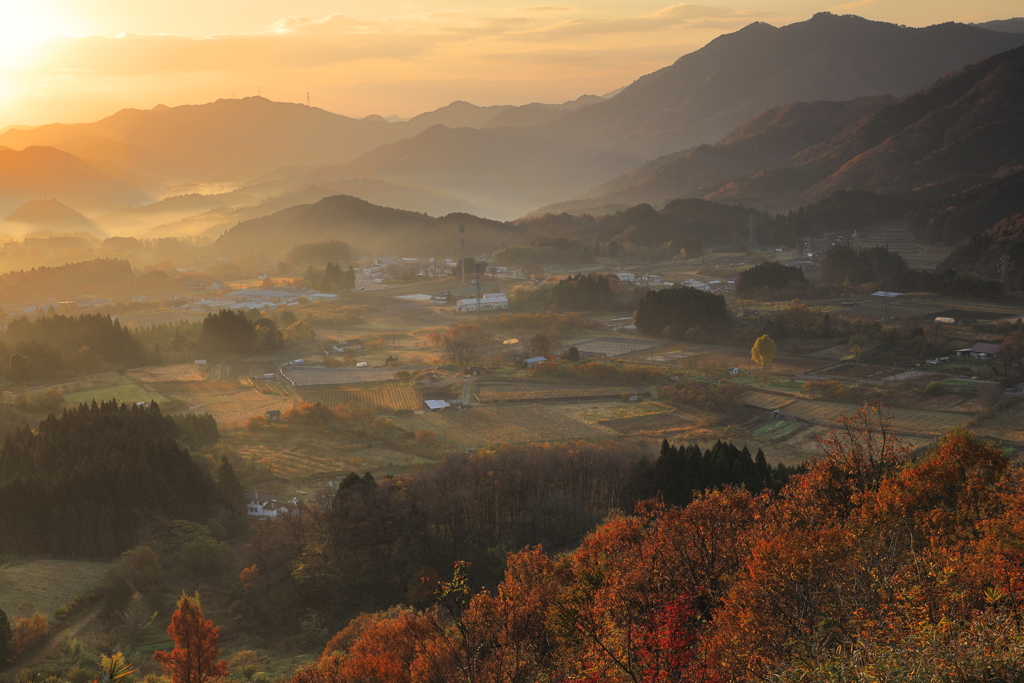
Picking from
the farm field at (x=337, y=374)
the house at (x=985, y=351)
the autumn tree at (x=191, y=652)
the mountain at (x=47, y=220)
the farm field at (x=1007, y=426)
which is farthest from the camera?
the mountain at (x=47, y=220)

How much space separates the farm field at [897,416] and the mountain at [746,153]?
111494mm

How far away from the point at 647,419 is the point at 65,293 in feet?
225

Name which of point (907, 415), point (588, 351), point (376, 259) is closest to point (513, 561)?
point (907, 415)

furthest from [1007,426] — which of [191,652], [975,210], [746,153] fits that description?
[746,153]

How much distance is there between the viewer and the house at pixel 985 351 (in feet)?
130

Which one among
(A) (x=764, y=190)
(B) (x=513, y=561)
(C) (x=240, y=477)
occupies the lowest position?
(C) (x=240, y=477)

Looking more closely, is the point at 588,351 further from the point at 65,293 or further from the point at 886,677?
the point at 65,293

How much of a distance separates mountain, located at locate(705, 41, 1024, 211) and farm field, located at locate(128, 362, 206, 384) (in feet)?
273

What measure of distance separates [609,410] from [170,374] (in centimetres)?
2672

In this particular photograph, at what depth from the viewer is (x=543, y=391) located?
130ft

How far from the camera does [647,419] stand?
34594 mm

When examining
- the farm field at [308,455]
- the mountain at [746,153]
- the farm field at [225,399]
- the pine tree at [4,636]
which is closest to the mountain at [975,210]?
the farm field at [308,455]

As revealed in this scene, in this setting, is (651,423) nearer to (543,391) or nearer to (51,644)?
(543,391)

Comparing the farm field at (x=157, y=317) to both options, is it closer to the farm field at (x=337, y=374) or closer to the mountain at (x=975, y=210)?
the farm field at (x=337, y=374)
